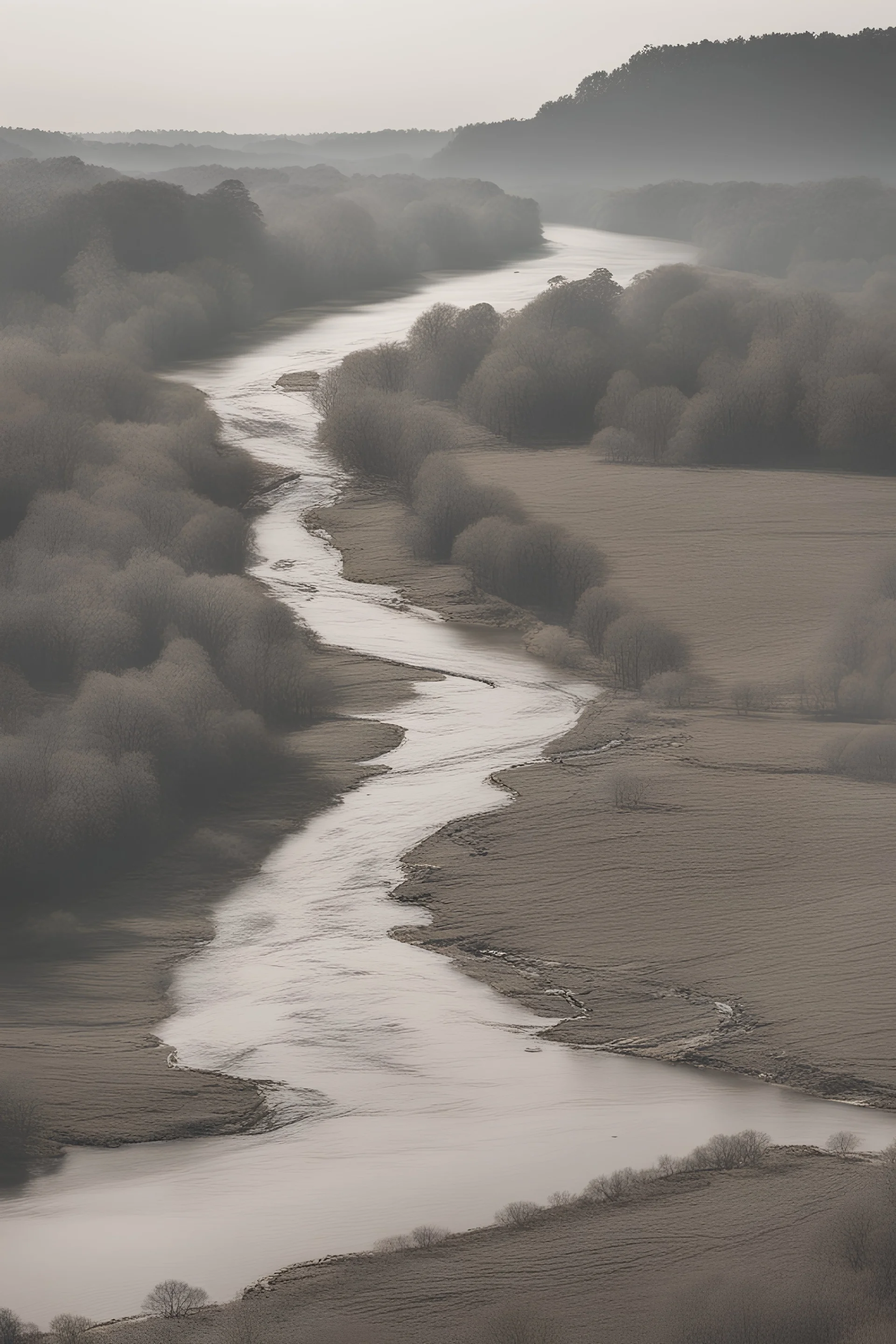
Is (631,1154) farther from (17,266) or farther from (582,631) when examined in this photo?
(17,266)

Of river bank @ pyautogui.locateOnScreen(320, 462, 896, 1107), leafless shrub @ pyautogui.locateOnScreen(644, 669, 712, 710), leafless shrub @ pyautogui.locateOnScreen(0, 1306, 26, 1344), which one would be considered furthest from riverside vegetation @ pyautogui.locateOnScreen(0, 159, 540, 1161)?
leafless shrub @ pyautogui.locateOnScreen(644, 669, 712, 710)

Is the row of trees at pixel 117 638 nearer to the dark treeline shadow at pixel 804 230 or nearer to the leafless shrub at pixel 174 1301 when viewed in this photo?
the leafless shrub at pixel 174 1301

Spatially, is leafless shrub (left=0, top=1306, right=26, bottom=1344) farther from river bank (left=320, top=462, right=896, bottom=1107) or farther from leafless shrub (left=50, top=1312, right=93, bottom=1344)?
river bank (left=320, top=462, right=896, bottom=1107)

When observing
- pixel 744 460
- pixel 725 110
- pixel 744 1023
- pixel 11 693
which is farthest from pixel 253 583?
pixel 725 110

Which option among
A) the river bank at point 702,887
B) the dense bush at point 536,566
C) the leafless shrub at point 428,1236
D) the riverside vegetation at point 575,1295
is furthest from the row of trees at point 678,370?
the leafless shrub at point 428,1236

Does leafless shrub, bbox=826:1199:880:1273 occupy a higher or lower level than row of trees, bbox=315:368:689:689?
lower

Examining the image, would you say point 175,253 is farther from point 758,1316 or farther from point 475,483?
point 758,1316
